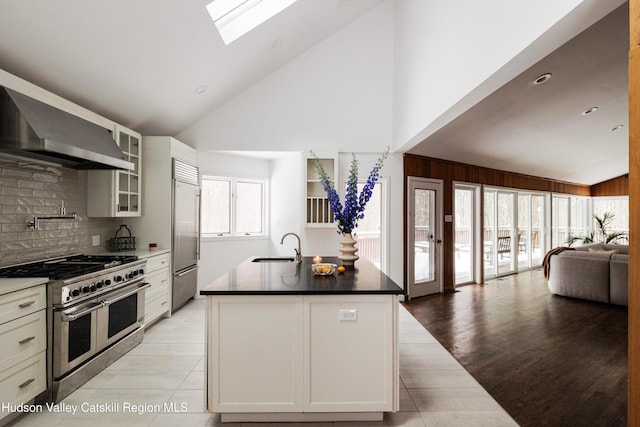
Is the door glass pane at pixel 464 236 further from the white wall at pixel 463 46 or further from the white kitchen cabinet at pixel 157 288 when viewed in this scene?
the white kitchen cabinet at pixel 157 288

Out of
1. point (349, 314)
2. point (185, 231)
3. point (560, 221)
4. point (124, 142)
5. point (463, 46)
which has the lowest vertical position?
point (349, 314)

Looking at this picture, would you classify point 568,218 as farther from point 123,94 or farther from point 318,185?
point 123,94

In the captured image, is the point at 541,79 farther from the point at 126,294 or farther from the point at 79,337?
the point at 79,337

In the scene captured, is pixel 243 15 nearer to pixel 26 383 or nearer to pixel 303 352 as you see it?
pixel 303 352

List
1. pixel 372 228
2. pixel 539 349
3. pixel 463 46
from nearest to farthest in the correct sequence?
pixel 463 46 → pixel 539 349 → pixel 372 228

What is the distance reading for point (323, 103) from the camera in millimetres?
5062

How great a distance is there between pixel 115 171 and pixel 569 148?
Answer: 7622mm

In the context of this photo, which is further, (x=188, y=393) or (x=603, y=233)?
(x=603, y=233)

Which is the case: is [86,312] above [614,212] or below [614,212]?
below

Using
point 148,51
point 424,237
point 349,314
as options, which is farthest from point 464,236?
point 148,51

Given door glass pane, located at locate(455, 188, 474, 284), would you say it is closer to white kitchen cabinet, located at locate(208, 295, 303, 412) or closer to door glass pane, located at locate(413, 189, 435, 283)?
door glass pane, located at locate(413, 189, 435, 283)

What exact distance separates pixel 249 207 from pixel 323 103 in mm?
2166

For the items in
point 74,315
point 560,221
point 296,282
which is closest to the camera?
point 296,282

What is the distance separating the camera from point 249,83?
491 cm
